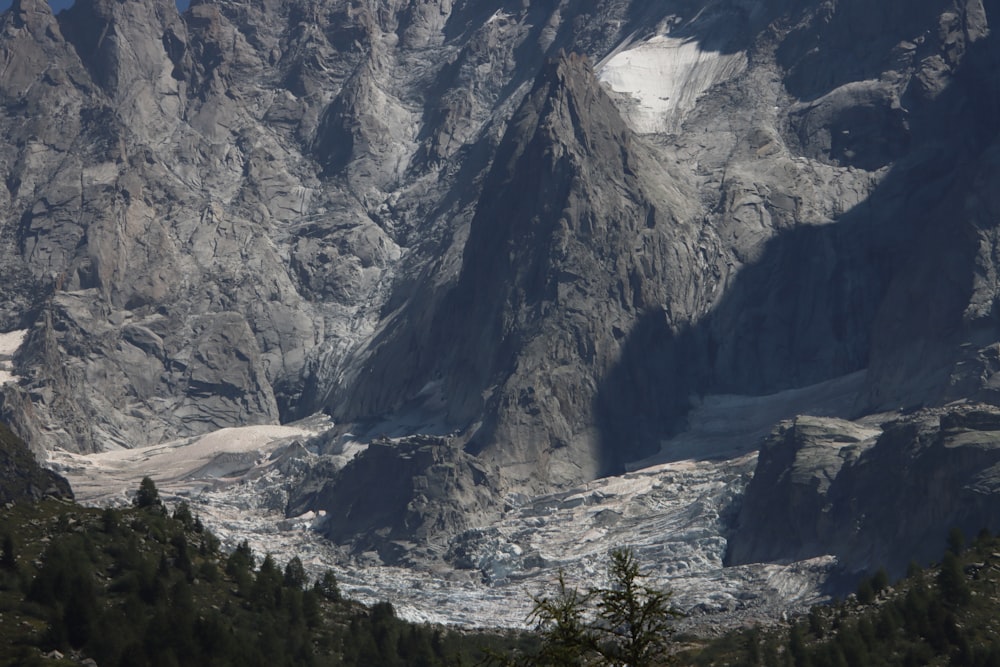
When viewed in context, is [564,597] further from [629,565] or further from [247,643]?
[247,643]

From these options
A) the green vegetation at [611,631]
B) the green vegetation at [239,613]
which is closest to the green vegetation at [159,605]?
the green vegetation at [239,613]

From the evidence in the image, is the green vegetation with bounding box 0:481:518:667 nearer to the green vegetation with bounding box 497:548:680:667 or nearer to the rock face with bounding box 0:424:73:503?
the rock face with bounding box 0:424:73:503

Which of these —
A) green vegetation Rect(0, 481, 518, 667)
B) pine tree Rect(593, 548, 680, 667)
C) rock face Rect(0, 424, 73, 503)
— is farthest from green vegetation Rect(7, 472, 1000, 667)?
pine tree Rect(593, 548, 680, 667)

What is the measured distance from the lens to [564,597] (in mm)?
63656

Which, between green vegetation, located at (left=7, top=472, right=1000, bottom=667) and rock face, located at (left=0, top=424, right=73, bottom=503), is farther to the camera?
rock face, located at (left=0, top=424, right=73, bottom=503)

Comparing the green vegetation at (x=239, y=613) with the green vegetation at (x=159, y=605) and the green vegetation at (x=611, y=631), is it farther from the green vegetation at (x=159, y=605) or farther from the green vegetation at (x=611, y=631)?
the green vegetation at (x=611, y=631)

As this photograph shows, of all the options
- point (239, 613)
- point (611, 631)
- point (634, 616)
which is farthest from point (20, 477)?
point (634, 616)

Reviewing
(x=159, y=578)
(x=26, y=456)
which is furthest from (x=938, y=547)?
(x=159, y=578)

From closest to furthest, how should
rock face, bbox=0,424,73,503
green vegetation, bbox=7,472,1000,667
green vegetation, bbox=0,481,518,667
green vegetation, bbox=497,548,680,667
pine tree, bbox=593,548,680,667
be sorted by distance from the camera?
1. green vegetation, bbox=497,548,680,667
2. pine tree, bbox=593,548,680,667
3. green vegetation, bbox=0,481,518,667
4. green vegetation, bbox=7,472,1000,667
5. rock face, bbox=0,424,73,503

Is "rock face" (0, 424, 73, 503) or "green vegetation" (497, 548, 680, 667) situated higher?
"rock face" (0, 424, 73, 503)

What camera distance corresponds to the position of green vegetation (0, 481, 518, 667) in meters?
87.6

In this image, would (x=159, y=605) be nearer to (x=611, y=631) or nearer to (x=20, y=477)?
(x=20, y=477)

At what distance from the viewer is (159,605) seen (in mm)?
94125

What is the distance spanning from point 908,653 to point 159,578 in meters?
31.3
